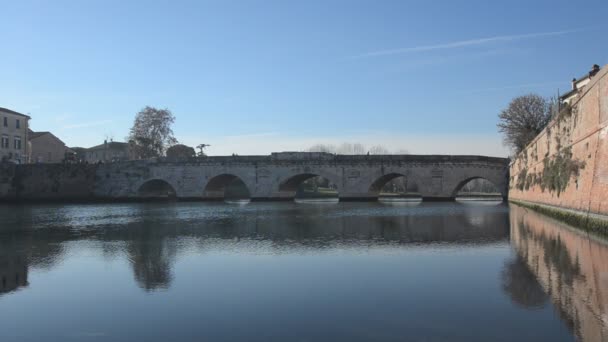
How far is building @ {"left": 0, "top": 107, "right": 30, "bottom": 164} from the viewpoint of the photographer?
59.4 m

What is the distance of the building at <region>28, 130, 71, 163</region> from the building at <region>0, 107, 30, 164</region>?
5310 mm

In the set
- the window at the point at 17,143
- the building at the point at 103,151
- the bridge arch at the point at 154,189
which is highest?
the building at the point at 103,151

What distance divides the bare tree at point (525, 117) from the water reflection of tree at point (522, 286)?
45.1m

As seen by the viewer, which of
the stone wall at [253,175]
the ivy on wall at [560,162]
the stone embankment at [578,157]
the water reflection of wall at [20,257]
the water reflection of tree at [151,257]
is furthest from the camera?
the stone wall at [253,175]

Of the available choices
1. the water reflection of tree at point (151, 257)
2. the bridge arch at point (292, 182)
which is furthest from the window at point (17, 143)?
the water reflection of tree at point (151, 257)

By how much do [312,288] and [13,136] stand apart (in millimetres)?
62481

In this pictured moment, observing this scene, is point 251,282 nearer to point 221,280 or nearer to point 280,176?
point 221,280

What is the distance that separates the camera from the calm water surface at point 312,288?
715cm

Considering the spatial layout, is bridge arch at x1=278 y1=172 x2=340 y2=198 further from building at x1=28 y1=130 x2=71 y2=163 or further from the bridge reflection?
building at x1=28 y1=130 x2=71 y2=163

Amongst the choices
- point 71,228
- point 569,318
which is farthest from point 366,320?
point 71,228

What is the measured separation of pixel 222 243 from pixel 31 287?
23.9ft

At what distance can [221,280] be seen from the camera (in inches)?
425

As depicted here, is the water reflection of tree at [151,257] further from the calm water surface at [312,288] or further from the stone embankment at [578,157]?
the stone embankment at [578,157]

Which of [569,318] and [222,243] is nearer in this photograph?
[569,318]
